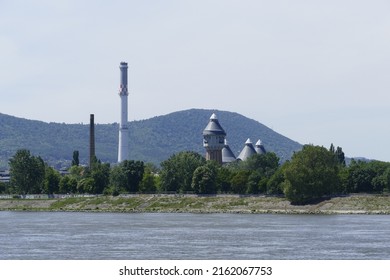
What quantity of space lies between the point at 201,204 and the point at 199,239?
2799 inches

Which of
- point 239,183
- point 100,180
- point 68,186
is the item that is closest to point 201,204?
point 239,183

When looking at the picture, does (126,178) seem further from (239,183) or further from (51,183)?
(239,183)

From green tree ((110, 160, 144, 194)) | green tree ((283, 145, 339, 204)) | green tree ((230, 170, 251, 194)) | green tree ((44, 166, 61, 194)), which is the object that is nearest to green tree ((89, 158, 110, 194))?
green tree ((110, 160, 144, 194))

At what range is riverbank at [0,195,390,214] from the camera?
138m

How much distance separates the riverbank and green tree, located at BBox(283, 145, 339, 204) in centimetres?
227

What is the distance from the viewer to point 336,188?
14812 centimetres

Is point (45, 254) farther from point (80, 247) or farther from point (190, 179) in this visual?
point (190, 179)

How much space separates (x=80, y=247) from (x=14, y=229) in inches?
1066

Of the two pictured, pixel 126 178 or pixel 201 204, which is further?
pixel 126 178

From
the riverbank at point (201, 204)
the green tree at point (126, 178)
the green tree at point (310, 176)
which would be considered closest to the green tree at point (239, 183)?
the riverbank at point (201, 204)

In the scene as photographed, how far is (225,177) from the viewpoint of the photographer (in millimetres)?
166750

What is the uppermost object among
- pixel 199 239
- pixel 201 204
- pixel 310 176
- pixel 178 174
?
pixel 178 174

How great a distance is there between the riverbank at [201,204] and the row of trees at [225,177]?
328cm

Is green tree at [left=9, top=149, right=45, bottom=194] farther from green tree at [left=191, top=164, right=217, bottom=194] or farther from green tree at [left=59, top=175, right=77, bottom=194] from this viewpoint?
green tree at [left=191, top=164, right=217, bottom=194]
